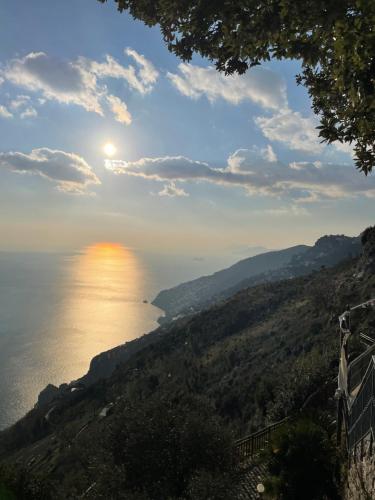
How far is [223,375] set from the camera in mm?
69375

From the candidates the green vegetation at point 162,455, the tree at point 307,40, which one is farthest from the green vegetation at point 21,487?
the tree at point 307,40

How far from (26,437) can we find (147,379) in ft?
109

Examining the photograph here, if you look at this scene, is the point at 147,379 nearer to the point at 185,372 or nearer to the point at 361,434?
the point at 185,372

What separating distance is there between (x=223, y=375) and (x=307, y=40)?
68.0m

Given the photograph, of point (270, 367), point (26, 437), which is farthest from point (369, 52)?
point (26, 437)

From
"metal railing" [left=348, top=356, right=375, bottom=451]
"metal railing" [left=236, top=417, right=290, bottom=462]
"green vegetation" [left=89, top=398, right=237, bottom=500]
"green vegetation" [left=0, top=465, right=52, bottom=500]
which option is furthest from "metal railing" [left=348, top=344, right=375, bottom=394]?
"green vegetation" [left=0, top=465, right=52, bottom=500]

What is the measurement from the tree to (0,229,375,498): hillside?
1520 centimetres

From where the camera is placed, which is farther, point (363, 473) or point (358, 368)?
point (358, 368)

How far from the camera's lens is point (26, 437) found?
269 ft

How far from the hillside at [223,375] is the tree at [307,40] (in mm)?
15202

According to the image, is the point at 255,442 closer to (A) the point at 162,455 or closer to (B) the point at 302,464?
(A) the point at 162,455

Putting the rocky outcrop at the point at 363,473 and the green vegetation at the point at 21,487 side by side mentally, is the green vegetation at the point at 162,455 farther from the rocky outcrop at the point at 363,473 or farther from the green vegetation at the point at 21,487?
the rocky outcrop at the point at 363,473

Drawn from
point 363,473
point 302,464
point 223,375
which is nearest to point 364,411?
point 363,473

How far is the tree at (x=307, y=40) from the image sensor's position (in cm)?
636
